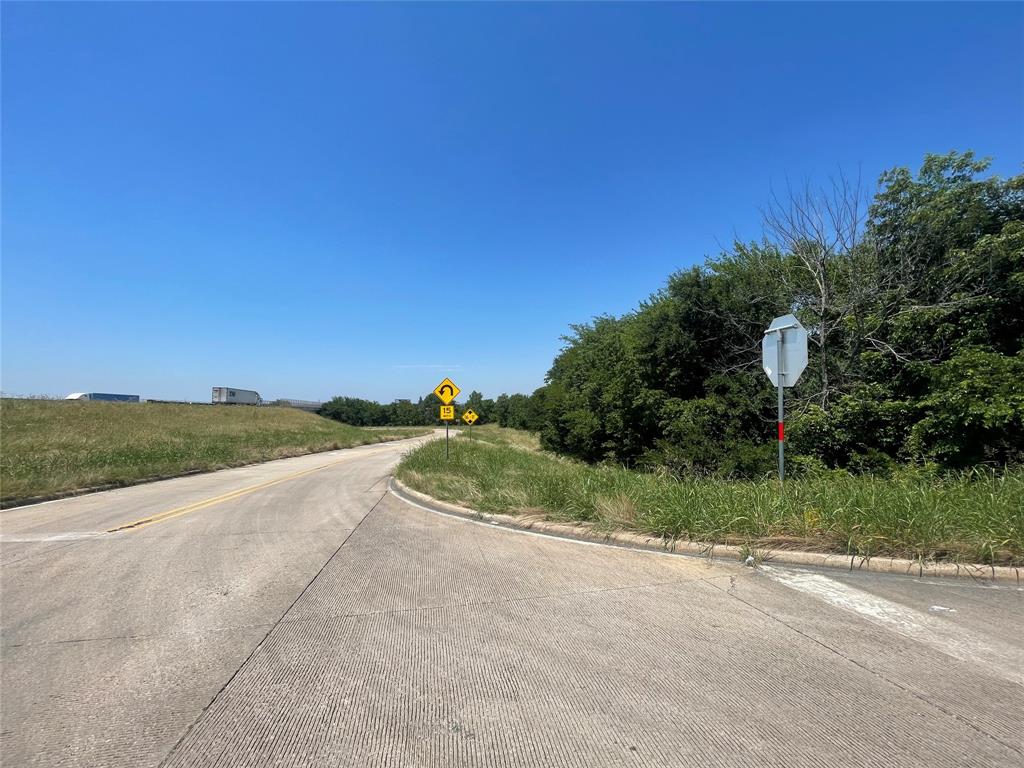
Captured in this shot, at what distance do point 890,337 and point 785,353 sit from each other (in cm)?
769

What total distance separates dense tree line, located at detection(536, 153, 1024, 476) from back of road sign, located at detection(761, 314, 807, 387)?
559 cm

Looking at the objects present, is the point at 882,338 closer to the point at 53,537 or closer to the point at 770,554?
the point at 770,554

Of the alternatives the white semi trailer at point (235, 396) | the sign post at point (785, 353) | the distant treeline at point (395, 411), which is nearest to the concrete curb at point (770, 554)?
the sign post at point (785, 353)

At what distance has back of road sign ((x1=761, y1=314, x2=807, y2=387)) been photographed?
7656 millimetres

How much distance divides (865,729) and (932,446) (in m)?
12.2

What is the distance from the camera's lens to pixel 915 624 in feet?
13.1

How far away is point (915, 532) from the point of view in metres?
5.46

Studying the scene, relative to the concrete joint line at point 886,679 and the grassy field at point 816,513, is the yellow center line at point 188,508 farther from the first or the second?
the concrete joint line at point 886,679

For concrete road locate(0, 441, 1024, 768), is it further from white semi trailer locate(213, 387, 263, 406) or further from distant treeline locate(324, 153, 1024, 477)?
white semi trailer locate(213, 387, 263, 406)

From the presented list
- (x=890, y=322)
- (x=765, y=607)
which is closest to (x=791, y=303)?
(x=890, y=322)

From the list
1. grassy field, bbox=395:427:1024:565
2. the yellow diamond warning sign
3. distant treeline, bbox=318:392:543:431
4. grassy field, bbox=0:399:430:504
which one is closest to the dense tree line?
grassy field, bbox=395:427:1024:565

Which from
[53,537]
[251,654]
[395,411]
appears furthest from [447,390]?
[395,411]

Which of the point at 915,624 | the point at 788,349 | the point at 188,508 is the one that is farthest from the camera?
the point at 188,508

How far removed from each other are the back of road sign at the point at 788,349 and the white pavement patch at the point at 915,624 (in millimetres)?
3434
